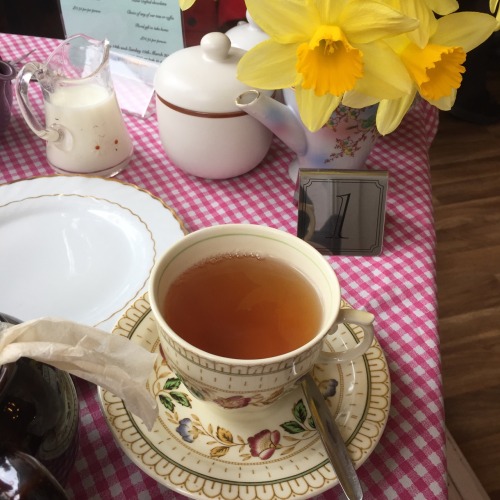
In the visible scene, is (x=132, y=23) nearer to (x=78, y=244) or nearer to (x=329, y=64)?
(x=78, y=244)

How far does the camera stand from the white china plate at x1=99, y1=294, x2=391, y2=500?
434 mm

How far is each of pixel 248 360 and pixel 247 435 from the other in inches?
4.0

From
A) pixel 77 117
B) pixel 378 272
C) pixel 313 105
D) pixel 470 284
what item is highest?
pixel 313 105

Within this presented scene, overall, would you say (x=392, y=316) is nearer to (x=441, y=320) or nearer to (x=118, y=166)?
(x=118, y=166)

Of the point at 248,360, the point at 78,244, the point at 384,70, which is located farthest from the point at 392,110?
the point at 78,244

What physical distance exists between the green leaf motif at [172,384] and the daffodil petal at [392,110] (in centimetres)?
30

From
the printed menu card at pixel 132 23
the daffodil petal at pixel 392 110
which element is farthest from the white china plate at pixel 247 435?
the printed menu card at pixel 132 23

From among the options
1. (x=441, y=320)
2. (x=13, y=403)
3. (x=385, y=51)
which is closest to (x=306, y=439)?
(x=13, y=403)

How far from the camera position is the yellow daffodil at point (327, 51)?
46cm

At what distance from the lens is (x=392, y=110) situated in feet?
1.76

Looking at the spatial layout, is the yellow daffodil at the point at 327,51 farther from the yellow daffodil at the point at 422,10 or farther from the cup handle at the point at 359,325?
the cup handle at the point at 359,325

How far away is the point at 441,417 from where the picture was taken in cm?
53

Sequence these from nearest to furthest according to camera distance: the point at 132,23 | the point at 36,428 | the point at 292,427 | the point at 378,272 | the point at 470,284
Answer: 1. the point at 36,428
2. the point at 292,427
3. the point at 378,272
4. the point at 132,23
5. the point at 470,284

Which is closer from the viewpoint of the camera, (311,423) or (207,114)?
(311,423)
